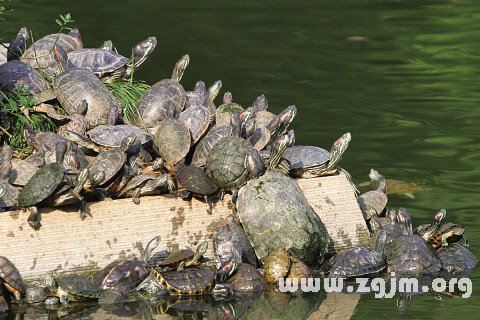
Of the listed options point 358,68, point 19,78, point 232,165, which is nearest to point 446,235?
point 232,165

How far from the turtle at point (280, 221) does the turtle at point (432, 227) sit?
717mm

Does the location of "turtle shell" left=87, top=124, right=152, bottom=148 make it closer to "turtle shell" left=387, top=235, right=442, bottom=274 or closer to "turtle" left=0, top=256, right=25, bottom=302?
"turtle" left=0, top=256, right=25, bottom=302

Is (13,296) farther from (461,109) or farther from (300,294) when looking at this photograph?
(461,109)

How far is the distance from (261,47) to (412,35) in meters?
2.12

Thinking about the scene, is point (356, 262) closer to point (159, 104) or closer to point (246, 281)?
point (246, 281)

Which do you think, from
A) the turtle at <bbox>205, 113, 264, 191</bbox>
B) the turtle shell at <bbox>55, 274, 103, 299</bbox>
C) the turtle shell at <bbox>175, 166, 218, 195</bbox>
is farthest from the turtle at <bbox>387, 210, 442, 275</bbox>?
the turtle shell at <bbox>55, 274, 103, 299</bbox>

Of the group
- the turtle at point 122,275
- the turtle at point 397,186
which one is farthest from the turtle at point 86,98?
the turtle at point 397,186

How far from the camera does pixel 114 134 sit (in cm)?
703

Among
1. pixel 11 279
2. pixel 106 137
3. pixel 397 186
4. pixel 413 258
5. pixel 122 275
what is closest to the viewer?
pixel 11 279

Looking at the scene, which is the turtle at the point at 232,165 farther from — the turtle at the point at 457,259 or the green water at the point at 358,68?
the turtle at the point at 457,259

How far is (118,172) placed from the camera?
6.67 m

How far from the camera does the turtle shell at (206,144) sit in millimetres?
7129

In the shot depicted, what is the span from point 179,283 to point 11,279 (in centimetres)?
90

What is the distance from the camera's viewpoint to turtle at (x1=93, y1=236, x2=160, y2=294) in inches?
245
